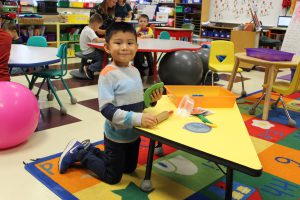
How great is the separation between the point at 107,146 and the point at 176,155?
727 mm

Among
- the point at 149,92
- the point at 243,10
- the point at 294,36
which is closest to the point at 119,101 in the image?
the point at 149,92

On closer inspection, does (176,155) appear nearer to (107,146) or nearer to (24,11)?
(107,146)

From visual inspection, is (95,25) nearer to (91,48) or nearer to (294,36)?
(91,48)

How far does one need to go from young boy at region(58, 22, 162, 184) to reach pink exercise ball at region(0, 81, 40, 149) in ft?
2.38

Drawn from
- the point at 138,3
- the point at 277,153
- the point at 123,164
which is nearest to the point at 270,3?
the point at 138,3

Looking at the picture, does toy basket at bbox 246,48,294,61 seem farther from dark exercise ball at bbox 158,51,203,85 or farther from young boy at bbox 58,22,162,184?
young boy at bbox 58,22,162,184

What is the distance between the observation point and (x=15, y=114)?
A: 2316 millimetres

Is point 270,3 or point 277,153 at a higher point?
point 270,3

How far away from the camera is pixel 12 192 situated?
192cm

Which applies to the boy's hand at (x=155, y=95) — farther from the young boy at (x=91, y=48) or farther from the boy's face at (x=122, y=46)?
the young boy at (x=91, y=48)

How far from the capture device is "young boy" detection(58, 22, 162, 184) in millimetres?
1751

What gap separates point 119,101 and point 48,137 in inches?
46.5

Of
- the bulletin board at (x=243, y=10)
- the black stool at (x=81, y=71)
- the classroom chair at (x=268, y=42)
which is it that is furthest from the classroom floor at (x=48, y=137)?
the bulletin board at (x=243, y=10)

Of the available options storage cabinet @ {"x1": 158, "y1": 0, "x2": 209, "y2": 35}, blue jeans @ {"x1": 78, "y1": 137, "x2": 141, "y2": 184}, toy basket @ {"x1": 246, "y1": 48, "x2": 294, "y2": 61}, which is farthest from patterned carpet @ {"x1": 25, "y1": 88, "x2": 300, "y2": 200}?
storage cabinet @ {"x1": 158, "y1": 0, "x2": 209, "y2": 35}
